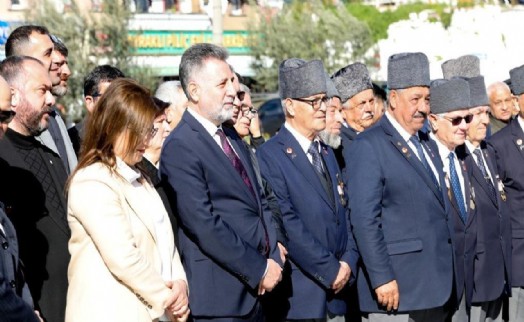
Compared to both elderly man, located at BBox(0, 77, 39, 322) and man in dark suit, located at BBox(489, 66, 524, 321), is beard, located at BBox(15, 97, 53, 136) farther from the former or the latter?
man in dark suit, located at BBox(489, 66, 524, 321)

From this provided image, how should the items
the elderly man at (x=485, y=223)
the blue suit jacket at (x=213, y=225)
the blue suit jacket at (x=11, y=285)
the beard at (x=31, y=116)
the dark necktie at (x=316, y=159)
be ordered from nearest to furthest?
the blue suit jacket at (x=11, y=285), the beard at (x=31, y=116), the blue suit jacket at (x=213, y=225), the dark necktie at (x=316, y=159), the elderly man at (x=485, y=223)

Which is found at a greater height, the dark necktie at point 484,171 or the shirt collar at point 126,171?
the shirt collar at point 126,171

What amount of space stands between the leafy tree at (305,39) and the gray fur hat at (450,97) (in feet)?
75.8

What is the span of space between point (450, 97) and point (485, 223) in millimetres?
978

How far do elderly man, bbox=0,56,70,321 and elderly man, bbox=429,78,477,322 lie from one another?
9.73 ft

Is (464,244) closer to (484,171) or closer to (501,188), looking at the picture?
(484,171)

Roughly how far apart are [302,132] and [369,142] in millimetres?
447

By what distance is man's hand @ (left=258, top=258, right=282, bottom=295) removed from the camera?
5.88m

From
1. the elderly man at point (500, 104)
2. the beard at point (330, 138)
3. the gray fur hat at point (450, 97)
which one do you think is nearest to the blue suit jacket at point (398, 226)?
the gray fur hat at point (450, 97)

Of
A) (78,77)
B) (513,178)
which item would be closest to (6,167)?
(513,178)

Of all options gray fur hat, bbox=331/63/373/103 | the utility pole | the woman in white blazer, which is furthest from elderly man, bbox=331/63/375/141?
the utility pole

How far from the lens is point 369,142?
22.5ft

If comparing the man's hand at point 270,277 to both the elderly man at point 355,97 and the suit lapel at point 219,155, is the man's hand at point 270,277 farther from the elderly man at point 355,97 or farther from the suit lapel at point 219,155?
the elderly man at point 355,97

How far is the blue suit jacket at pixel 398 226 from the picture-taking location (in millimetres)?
6664
